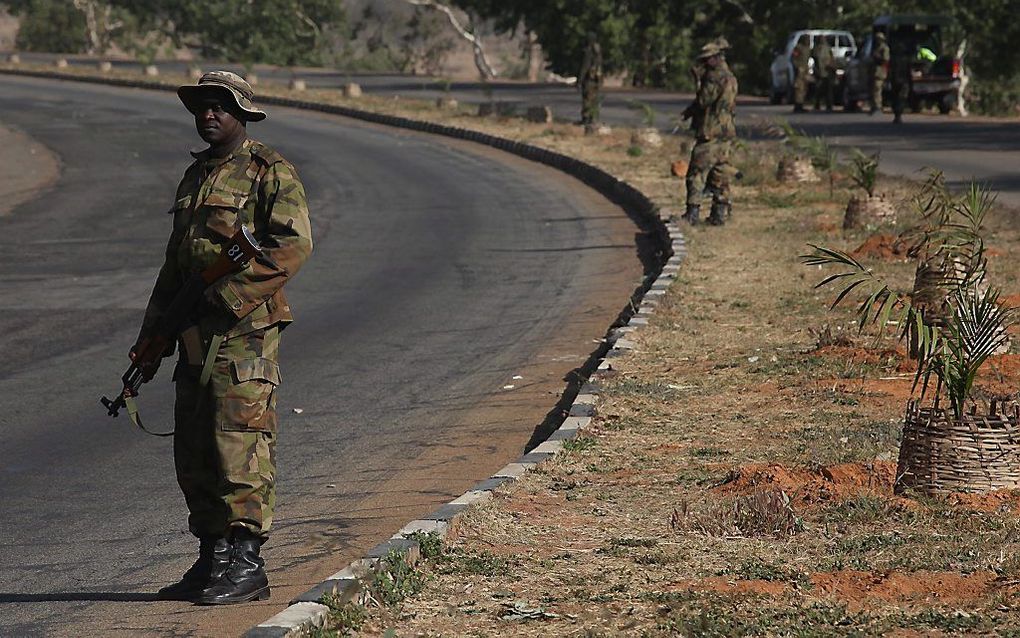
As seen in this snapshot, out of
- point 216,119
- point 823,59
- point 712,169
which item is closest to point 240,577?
point 216,119

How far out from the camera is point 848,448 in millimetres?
7918

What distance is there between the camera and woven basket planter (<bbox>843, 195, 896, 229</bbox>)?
57.4 ft

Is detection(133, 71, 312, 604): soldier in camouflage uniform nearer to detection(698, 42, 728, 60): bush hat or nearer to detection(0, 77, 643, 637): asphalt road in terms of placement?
detection(0, 77, 643, 637): asphalt road

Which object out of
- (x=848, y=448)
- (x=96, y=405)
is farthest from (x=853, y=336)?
(x=96, y=405)

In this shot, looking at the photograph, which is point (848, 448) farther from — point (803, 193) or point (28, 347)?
point (803, 193)

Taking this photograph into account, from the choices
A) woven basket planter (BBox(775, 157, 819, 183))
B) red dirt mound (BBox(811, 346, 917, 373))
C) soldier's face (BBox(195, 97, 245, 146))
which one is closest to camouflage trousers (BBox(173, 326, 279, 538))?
soldier's face (BBox(195, 97, 245, 146))

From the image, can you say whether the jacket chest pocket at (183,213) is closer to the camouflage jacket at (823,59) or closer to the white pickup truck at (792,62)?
the camouflage jacket at (823,59)

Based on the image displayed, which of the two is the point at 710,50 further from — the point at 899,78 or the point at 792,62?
the point at 792,62

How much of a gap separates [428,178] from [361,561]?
21142mm

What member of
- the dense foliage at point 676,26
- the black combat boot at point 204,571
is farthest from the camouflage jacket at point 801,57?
the black combat boot at point 204,571

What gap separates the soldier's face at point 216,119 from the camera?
5656 mm

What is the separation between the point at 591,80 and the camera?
32.4 meters

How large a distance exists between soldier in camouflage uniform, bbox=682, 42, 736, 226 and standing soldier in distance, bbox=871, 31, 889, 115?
59.8ft

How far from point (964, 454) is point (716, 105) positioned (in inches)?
441
